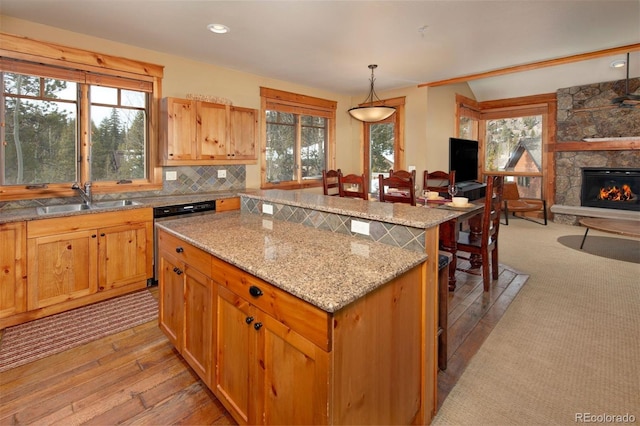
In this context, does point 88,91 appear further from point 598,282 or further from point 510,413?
point 598,282

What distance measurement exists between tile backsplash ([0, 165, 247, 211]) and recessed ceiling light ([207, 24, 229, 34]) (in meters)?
1.62

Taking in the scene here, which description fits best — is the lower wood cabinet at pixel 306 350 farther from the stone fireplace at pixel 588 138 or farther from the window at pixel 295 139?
the stone fireplace at pixel 588 138

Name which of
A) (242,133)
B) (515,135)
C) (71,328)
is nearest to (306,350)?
(71,328)

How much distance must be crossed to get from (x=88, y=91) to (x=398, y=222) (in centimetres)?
350

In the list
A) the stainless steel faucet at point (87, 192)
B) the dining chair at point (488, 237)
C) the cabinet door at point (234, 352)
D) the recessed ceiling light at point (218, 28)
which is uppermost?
the recessed ceiling light at point (218, 28)

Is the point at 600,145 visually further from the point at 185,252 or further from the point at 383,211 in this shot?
the point at 185,252

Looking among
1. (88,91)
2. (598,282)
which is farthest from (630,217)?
(88,91)

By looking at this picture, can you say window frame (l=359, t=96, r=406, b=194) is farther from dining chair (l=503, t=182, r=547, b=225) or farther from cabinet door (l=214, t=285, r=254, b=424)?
cabinet door (l=214, t=285, r=254, b=424)

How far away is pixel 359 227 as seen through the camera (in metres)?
1.82

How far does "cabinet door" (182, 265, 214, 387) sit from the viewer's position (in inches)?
67.1

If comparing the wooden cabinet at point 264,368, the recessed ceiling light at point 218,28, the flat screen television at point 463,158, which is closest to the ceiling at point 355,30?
the recessed ceiling light at point 218,28

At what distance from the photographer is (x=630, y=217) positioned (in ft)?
18.4

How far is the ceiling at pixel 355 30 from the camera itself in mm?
2766

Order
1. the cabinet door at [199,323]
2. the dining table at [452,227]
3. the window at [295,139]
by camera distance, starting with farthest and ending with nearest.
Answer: the window at [295,139] → the dining table at [452,227] → the cabinet door at [199,323]
